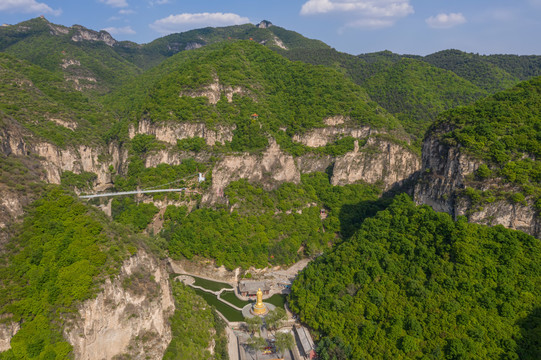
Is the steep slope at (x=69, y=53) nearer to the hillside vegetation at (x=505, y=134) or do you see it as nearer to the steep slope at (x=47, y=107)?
the steep slope at (x=47, y=107)

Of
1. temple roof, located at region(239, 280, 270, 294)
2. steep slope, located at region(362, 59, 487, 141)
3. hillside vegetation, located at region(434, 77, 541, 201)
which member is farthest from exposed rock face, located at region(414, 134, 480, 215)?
steep slope, located at region(362, 59, 487, 141)

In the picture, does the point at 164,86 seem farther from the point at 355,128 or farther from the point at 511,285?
the point at 511,285

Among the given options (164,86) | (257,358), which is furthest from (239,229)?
(164,86)

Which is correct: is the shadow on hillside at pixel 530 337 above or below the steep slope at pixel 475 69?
below

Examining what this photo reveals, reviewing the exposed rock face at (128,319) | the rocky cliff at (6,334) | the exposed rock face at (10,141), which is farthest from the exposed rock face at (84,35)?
the rocky cliff at (6,334)

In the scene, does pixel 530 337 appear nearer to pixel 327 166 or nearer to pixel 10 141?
pixel 10 141

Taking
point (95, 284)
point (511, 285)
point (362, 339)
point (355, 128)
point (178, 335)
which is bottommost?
point (362, 339)
